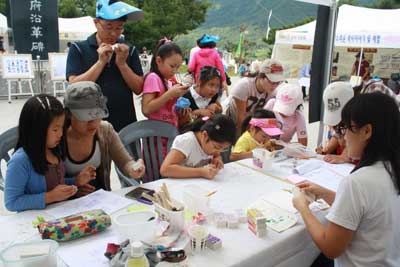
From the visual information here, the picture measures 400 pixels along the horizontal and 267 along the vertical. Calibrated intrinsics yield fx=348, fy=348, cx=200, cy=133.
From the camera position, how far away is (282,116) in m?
2.54

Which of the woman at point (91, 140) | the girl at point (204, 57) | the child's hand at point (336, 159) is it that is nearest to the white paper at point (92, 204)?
the woman at point (91, 140)

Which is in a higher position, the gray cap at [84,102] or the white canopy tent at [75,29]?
the white canopy tent at [75,29]

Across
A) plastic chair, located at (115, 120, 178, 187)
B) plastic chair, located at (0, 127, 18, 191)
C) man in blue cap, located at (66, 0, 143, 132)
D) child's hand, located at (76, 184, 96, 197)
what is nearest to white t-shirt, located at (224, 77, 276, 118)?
plastic chair, located at (115, 120, 178, 187)

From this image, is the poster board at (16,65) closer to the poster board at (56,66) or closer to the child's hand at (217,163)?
the poster board at (56,66)

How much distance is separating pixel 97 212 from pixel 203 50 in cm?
366

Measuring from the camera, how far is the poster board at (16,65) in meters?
7.48

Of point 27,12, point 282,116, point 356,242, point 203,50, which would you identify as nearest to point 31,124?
point 356,242

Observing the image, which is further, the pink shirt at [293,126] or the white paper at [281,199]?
the pink shirt at [293,126]

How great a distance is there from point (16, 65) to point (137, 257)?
7836mm

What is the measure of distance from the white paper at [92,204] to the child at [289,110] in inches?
55.4

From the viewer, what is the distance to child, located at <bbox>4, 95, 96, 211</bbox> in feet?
4.41

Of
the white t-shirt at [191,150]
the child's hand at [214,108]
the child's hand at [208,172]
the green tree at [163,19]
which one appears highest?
the green tree at [163,19]

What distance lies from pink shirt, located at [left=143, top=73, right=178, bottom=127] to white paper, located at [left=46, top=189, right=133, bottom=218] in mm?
835

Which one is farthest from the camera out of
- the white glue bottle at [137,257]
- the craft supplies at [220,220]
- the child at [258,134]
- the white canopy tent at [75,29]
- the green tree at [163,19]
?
the green tree at [163,19]
